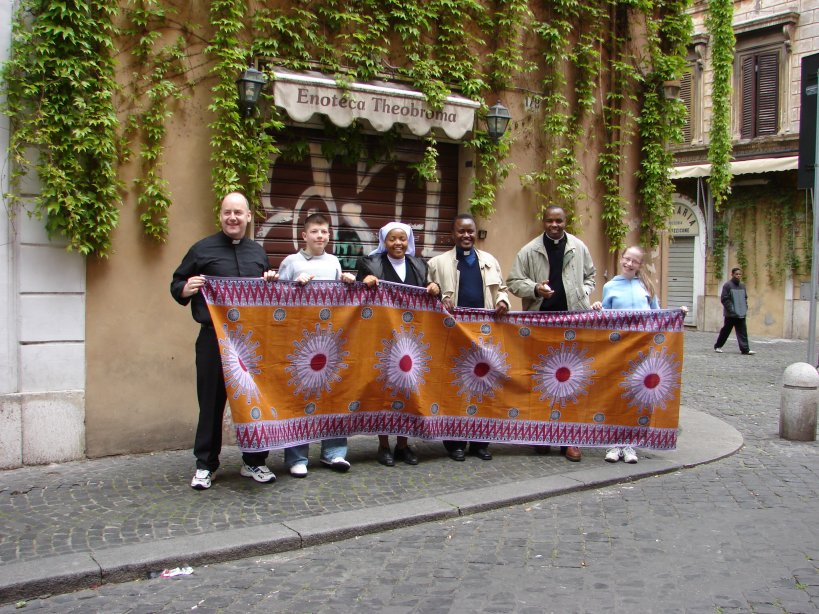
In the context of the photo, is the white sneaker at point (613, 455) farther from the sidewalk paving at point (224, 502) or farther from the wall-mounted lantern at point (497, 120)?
the wall-mounted lantern at point (497, 120)

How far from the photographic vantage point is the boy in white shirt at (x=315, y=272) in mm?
6121

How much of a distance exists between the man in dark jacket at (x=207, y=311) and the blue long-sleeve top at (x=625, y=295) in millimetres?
3052

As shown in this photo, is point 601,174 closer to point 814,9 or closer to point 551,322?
point 551,322

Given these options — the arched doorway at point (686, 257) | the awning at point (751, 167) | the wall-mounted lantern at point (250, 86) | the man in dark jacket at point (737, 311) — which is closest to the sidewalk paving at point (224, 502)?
the wall-mounted lantern at point (250, 86)

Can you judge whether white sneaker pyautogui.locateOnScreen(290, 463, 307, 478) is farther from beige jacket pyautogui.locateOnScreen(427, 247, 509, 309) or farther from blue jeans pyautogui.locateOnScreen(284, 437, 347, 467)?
beige jacket pyautogui.locateOnScreen(427, 247, 509, 309)

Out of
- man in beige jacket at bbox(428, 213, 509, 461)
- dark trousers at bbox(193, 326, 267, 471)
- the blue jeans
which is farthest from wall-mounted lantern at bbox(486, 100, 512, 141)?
dark trousers at bbox(193, 326, 267, 471)

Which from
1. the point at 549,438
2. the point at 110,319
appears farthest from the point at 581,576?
the point at 110,319

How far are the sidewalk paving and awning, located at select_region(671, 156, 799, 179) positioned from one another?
16456 millimetres

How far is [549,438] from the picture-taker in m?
6.83

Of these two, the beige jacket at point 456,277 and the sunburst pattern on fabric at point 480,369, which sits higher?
the beige jacket at point 456,277

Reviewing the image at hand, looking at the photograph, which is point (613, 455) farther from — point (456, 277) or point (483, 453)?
point (456, 277)

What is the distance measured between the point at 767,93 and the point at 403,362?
70.6ft

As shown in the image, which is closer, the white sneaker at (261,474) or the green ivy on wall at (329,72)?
the white sneaker at (261,474)

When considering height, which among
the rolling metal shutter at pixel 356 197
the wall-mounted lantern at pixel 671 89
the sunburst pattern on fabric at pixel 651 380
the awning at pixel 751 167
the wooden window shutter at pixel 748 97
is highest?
the wooden window shutter at pixel 748 97
